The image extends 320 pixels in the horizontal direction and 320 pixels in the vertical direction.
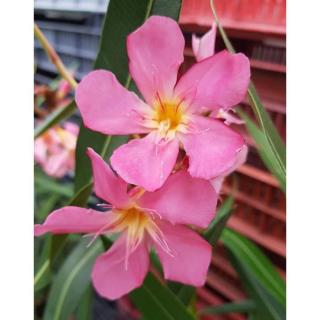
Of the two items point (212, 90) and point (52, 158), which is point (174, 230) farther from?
point (52, 158)

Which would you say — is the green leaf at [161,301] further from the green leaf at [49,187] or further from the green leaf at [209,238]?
the green leaf at [49,187]

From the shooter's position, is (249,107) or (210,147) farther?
(249,107)

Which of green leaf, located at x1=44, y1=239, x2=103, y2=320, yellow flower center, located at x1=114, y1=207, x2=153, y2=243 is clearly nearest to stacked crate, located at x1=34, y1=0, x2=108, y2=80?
green leaf, located at x1=44, y1=239, x2=103, y2=320

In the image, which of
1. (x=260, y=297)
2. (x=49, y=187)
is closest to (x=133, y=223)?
(x=260, y=297)

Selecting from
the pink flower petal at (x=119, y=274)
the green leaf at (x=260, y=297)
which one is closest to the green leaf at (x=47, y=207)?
the green leaf at (x=260, y=297)

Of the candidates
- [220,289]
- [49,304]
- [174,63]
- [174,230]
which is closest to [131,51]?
[174,63]

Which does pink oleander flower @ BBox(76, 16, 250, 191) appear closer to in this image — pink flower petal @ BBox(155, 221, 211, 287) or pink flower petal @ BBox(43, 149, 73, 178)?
pink flower petal @ BBox(155, 221, 211, 287)

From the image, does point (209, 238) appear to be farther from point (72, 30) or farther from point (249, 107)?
point (72, 30)
